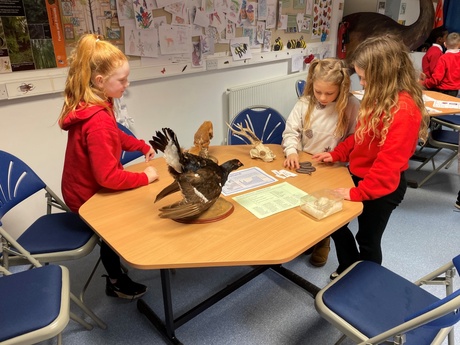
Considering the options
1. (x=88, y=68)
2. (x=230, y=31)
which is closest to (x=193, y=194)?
(x=88, y=68)

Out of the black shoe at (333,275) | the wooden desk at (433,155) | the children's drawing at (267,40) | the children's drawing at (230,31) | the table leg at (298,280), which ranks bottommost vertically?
the black shoe at (333,275)

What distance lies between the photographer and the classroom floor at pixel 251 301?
1.66 meters

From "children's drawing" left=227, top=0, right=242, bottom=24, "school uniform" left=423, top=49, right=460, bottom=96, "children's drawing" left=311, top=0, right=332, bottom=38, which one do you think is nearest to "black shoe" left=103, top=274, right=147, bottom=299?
"children's drawing" left=227, top=0, right=242, bottom=24

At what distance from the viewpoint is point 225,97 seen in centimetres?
319

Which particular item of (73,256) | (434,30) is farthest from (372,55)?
(434,30)

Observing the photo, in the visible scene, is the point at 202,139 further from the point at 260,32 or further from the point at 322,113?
the point at 260,32

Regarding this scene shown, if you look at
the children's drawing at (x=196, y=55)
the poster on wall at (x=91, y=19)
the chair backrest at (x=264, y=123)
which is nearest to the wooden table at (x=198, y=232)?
the chair backrest at (x=264, y=123)

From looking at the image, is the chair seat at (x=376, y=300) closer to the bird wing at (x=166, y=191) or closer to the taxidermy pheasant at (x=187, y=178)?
the taxidermy pheasant at (x=187, y=178)

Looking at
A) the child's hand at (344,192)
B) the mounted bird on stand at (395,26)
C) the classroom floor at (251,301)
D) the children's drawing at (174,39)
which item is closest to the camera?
the child's hand at (344,192)

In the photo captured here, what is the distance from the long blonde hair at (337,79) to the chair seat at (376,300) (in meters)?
0.75

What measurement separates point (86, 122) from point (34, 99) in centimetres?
90

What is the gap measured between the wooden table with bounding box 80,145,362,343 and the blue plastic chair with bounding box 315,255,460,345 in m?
0.25

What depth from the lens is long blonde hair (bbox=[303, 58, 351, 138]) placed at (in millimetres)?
1686

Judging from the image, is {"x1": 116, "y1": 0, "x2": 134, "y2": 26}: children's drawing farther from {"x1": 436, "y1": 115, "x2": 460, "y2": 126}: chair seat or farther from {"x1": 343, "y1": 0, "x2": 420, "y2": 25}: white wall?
{"x1": 343, "y1": 0, "x2": 420, "y2": 25}: white wall
